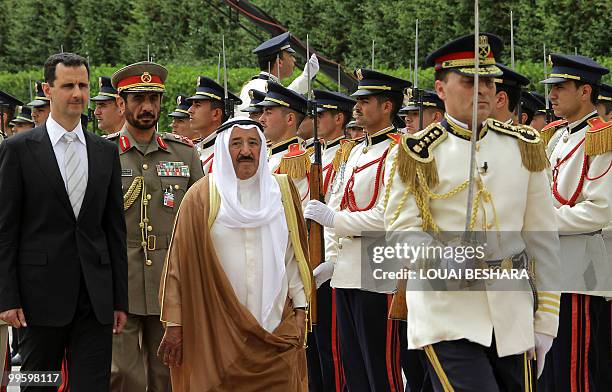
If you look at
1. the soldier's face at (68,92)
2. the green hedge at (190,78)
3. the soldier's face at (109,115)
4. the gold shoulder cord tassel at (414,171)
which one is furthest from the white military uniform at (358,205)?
the green hedge at (190,78)

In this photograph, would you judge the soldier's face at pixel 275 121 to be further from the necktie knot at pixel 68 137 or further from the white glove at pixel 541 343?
the white glove at pixel 541 343

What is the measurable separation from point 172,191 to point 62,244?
130 cm

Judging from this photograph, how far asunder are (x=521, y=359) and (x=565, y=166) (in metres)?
2.28

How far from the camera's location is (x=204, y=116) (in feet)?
32.7

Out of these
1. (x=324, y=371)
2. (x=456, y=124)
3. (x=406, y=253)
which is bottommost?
(x=324, y=371)

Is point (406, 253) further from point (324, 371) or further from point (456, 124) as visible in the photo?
point (324, 371)

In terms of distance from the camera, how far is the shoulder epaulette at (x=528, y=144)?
5578 mm

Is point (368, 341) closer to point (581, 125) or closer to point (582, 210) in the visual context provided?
point (582, 210)

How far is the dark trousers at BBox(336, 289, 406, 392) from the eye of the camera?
7.64 meters

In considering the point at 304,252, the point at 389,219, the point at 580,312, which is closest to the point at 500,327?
the point at 389,219

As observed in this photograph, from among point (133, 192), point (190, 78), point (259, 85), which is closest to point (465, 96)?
point (133, 192)

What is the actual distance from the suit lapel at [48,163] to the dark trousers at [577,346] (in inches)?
120

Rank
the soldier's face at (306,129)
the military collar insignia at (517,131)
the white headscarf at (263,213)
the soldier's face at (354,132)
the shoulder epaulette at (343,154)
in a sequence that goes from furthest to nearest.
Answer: the soldier's face at (354,132), the soldier's face at (306,129), the shoulder epaulette at (343,154), the white headscarf at (263,213), the military collar insignia at (517,131)

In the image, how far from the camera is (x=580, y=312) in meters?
7.51
